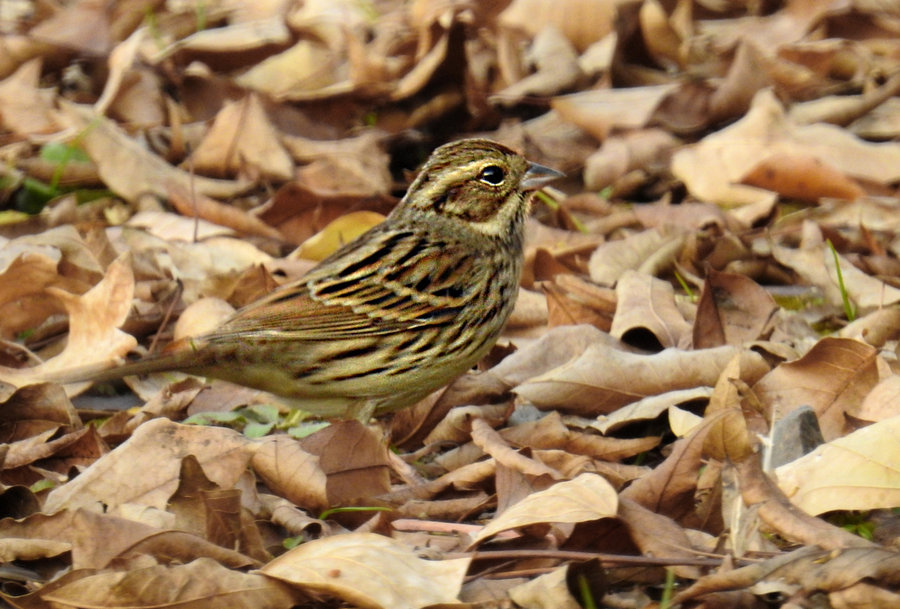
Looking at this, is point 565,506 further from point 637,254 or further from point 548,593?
point 637,254

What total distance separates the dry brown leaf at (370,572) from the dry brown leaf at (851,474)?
1.20 m

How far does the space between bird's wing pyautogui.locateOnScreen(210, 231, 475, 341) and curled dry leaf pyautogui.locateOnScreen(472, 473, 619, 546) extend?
4.92ft

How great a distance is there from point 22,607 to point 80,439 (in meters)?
1.36

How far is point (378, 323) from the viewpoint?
5.40 metres

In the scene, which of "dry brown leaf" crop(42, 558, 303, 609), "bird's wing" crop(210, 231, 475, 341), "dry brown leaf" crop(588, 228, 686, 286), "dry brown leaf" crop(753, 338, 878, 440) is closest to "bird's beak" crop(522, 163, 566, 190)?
"bird's wing" crop(210, 231, 475, 341)

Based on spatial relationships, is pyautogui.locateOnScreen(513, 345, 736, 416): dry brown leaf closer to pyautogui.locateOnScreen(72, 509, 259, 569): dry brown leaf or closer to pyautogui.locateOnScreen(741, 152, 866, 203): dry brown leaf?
pyautogui.locateOnScreen(72, 509, 259, 569): dry brown leaf

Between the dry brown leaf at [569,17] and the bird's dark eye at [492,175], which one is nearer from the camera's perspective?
the bird's dark eye at [492,175]

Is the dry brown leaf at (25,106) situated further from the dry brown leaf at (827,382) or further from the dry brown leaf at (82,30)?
the dry brown leaf at (827,382)

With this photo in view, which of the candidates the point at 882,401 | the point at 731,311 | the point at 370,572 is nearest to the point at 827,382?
the point at 882,401

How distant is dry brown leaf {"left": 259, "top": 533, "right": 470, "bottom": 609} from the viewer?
3.57 m

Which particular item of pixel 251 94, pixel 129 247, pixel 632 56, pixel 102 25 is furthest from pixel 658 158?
pixel 102 25

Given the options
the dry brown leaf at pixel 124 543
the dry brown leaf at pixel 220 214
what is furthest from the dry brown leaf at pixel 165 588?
the dry brown leaf at pixel 220 214

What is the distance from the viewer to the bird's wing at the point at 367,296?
17.2ft

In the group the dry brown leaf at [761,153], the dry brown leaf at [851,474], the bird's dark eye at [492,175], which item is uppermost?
the bird's dark eye at [492,175]
